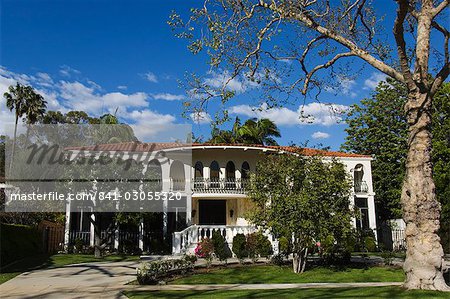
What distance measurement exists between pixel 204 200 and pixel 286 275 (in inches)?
505

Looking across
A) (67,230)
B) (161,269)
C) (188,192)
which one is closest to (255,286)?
(161,269)

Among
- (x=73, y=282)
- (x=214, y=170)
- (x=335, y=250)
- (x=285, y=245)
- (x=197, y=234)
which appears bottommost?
(x=73, y=282)

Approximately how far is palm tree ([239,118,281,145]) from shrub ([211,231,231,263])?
1918 cm

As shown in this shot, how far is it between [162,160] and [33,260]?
29.0 ft

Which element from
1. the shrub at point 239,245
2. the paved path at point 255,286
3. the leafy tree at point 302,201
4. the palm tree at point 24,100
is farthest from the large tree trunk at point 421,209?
the palm tree at point 24,100

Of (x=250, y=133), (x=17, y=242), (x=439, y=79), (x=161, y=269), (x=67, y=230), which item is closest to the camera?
(x=439, y=79)

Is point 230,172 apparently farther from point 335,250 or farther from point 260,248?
point 335,250

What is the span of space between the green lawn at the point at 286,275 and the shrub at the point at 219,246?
109 centimetres

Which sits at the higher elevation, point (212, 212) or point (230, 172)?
point (230, 172)

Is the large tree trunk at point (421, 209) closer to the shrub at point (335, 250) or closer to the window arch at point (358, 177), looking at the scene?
the shrub at point (335, 250)

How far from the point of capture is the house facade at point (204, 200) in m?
23.6

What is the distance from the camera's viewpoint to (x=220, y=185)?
25859mm

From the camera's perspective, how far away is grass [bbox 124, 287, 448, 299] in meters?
9.86

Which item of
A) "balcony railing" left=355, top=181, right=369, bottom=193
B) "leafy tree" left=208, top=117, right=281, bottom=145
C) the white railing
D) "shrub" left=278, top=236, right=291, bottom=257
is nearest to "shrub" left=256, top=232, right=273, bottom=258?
the white railing
